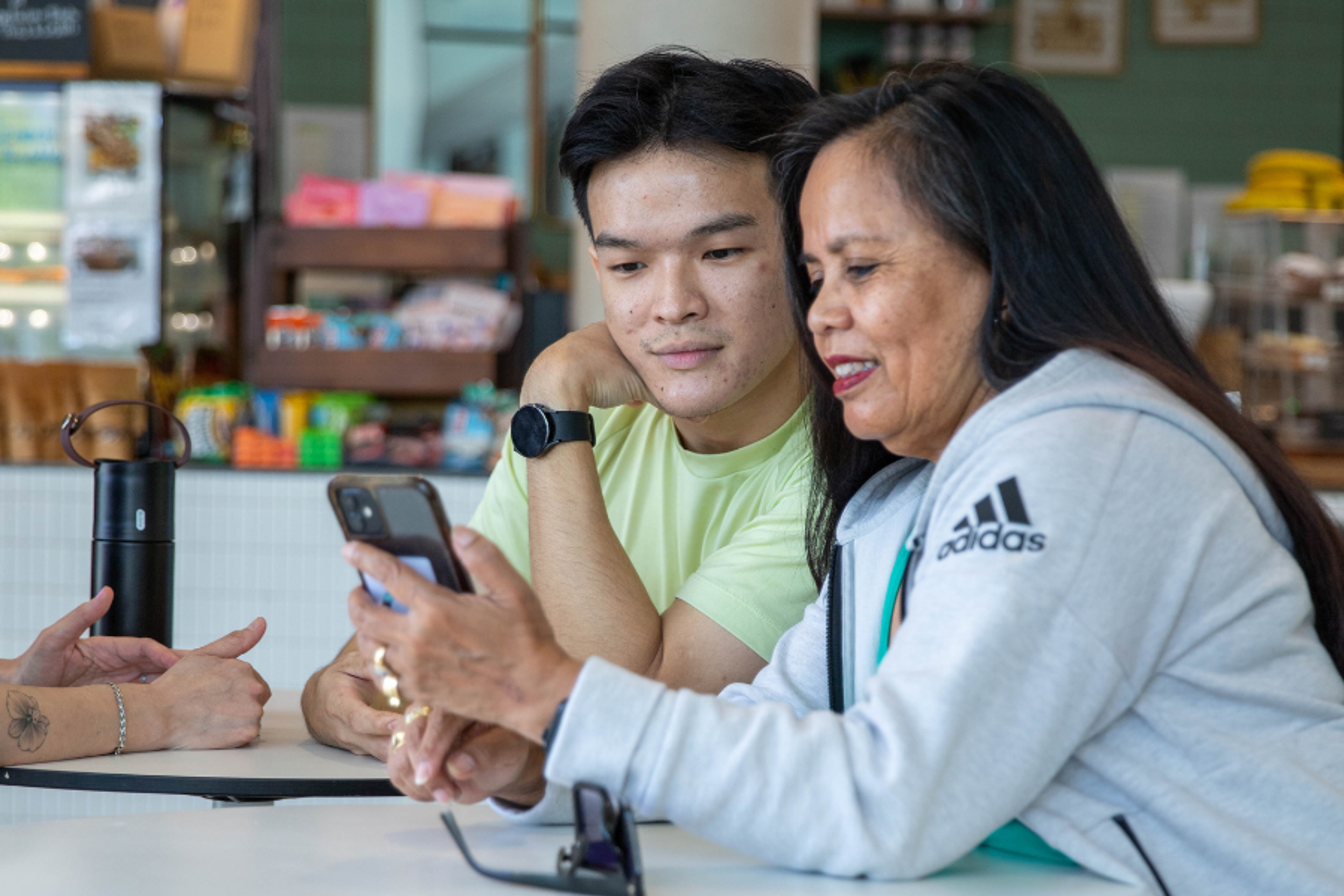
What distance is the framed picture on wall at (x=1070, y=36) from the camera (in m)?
7.37

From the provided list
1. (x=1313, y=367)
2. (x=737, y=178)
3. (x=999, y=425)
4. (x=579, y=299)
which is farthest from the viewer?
(x=1313, y=367)

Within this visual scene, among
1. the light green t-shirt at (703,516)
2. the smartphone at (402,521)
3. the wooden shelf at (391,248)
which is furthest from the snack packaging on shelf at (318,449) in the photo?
the smartphone at (402,521)

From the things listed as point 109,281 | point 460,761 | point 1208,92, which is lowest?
point 460,761

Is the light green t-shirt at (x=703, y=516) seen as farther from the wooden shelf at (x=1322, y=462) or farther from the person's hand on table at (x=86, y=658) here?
the wooden shelf at (x=1322, y=462)

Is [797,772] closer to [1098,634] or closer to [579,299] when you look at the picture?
[1098,634]

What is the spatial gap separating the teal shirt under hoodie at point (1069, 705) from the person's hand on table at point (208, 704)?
0.73 m

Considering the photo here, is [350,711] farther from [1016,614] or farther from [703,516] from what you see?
[1016,614]

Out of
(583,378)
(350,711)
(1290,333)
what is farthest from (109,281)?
(1290,333)

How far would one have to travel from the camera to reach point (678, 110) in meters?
1.81

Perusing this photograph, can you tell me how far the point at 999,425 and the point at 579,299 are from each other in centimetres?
360

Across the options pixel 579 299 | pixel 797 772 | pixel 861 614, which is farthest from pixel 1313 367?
pixel 797 772

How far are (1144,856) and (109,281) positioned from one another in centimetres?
420

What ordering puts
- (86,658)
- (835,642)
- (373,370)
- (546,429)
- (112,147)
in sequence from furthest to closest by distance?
1. (112,147)
2. (373,370)
3. (546,429)
4. (86,658)
5. (835,642)

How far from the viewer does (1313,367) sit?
527cm
